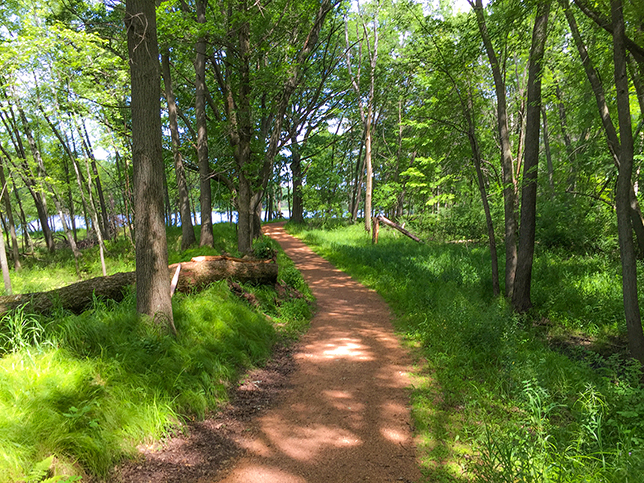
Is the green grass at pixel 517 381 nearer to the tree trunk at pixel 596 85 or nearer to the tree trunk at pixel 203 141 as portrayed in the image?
the tree trunk at pixel 596 85

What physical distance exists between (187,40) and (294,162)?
16.6 metres

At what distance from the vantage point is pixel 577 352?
19.8 feet

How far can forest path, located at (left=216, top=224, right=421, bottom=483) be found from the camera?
2953 mm

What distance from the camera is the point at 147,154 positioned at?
402cm

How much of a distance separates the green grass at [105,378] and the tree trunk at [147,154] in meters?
0.52

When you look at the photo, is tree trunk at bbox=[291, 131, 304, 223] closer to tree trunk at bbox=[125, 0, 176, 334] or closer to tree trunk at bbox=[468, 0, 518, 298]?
tree trunk at bbox=[468, 0, 518, 298]

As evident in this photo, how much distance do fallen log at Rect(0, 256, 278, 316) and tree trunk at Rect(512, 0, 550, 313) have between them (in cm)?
597

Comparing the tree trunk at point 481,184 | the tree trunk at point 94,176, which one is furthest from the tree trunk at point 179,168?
the tree trunk at point 481,184

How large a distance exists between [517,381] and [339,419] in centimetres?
229

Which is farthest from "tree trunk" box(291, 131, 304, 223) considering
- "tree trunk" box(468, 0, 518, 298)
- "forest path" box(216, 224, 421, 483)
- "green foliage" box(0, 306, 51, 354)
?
"green foliage" box(0, 306, 51, 354)

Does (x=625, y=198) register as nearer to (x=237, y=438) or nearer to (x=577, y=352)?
(x=577, y=352)

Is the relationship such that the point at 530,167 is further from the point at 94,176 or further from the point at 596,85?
the point at 94,176

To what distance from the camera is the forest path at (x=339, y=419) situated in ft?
9.69

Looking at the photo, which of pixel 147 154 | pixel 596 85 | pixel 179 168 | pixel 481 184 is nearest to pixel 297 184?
pixel 179 168
